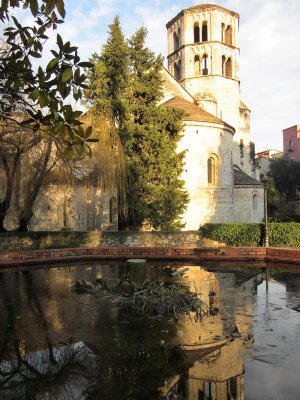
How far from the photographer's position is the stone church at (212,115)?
2533 cm

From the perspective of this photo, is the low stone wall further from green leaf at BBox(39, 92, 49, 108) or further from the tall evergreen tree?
green leaf at BBox(39, 92, 49, 108)

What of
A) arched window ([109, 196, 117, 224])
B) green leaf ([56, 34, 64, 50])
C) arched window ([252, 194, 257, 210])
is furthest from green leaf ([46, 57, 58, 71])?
arched window ([252, 194, 257, 210])

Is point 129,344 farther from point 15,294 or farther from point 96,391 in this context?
point 15,294

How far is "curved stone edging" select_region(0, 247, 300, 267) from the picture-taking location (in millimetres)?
14820

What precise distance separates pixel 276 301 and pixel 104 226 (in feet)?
52.6

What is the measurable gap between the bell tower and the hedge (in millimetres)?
18655

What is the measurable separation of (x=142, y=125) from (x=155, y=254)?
27.0ft

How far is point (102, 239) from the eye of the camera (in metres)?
19.8

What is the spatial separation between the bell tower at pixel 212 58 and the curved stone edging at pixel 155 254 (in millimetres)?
22575

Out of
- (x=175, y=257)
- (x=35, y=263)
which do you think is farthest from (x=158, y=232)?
(x=35, y=263)

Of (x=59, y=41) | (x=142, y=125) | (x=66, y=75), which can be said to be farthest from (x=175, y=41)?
(x=66, y=75)

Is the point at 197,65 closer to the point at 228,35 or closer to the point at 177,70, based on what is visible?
the point at 177,70

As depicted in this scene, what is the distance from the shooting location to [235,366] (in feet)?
17.0

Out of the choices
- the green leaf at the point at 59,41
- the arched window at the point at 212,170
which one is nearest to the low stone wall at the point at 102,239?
the arched window at the point at 212,170
